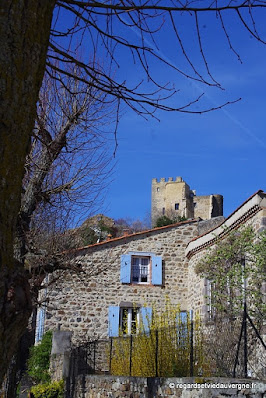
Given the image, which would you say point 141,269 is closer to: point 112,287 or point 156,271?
point 156,271

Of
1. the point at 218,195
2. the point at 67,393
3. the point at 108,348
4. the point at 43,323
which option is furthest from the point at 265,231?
the point at 218,195

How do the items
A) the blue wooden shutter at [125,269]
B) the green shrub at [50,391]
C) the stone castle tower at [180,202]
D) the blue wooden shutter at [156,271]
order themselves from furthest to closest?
the stone castle tower at [180,202]
the blue wooden shutter at [156,271]
the blue wooden shutter at [125,269]
the green shrub at [50,391]

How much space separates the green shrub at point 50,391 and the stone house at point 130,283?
4.18 metres

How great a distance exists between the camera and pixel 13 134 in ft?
6.31

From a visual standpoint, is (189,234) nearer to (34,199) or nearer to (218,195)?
(34,199)

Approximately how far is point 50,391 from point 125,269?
6466mm

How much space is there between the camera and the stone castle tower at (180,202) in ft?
211

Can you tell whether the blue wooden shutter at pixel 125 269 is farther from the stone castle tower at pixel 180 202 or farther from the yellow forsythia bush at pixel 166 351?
the stone castle tower at pixel 180 202

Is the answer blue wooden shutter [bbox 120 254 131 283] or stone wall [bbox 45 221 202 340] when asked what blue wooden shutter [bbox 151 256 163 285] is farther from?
blue wooden shutter [bbox 120 254 131 283]

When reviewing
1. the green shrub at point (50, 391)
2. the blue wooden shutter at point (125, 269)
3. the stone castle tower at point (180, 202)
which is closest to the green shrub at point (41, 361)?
the green shrub at point (50, 391)

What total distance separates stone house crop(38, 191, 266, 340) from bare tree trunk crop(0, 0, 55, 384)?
15.4 meters

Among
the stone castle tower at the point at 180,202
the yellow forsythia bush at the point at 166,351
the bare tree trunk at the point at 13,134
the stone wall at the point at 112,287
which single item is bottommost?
the yellow forsythia bush at the point at 166,351

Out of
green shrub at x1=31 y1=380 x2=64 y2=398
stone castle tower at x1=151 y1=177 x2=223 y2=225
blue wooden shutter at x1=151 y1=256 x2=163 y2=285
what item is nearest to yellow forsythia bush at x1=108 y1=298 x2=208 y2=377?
green shrub at x1=31 y1=380 x2=64 y2=398

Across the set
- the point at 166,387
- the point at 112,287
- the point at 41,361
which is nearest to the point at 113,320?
the point at 112,287
